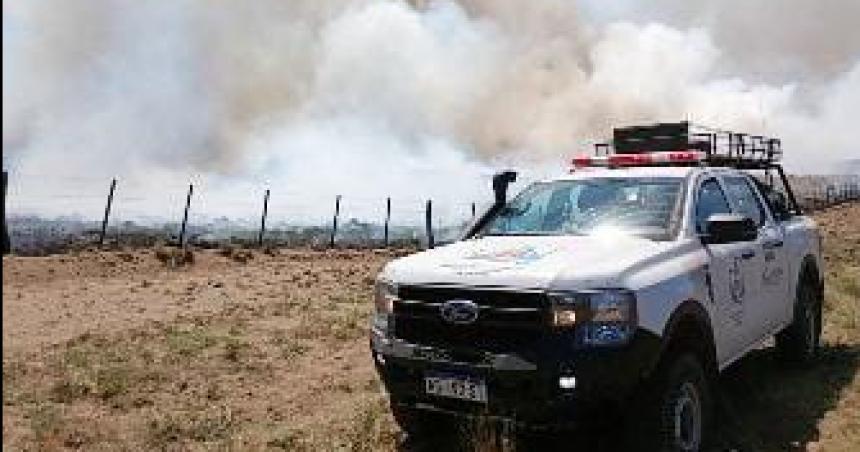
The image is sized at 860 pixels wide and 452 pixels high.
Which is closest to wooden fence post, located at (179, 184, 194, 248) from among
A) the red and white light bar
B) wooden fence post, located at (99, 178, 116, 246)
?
wooden fence post, located at (99, 178, 116, 246)

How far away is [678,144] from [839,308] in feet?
13.8

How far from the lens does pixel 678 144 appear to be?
36.2 feet

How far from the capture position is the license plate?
6055 millimetres

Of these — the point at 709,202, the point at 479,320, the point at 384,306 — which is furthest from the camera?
the point at 709,202

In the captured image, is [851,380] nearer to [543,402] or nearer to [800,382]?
[800,382]

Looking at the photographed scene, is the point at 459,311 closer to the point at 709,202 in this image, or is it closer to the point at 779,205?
the point at 709,202

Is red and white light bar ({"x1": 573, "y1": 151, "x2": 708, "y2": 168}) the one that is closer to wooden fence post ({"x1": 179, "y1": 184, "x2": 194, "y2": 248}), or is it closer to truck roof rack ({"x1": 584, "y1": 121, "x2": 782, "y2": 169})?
truck roof rack ({"x1": 584, "y1": 121, "x2": 782, "y2": 169})

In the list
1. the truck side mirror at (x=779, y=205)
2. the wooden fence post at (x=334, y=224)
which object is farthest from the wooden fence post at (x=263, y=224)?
the truck side mirror at (x=779, y=205)

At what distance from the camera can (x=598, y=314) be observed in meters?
5.89

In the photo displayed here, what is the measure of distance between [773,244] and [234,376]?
16.4 feet

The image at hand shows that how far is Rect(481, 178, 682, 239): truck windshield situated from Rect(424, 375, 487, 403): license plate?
164 cm

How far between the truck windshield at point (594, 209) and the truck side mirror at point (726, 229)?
269mm

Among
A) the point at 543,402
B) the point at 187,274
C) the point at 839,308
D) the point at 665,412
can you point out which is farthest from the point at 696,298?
the point at 187,274

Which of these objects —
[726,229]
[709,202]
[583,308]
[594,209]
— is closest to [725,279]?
[726,229]
